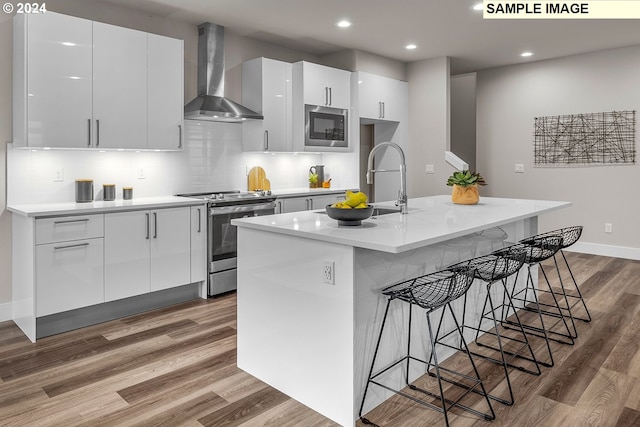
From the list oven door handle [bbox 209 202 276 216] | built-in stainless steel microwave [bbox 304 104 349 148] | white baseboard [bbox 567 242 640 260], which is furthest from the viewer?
white baseboard [bbox 567 242 640 260]

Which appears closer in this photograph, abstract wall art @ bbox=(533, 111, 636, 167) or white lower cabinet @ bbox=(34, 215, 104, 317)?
white lower cabinet @ bbox=(34, 215, 104, 317)

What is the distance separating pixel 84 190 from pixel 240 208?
131 centimetres

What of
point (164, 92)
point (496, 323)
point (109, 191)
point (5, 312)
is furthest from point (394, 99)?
point (5, 312)

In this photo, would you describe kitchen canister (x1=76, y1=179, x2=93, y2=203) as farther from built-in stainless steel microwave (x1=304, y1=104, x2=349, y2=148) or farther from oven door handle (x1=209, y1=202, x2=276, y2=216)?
built-in stainless steel microwave (x1=304, y1=104, x2=349, y2=148)

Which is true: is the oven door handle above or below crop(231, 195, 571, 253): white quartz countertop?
above

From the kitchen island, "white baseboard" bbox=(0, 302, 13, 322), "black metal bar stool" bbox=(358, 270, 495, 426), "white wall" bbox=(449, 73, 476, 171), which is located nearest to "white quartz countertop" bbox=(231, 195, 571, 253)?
the kitchen island

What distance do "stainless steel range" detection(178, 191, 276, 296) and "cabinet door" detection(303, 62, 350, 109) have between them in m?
1.48

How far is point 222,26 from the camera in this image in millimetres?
4832

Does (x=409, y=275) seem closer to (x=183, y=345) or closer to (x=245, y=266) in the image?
(x=245, y=266)

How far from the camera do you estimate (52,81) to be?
347 cm

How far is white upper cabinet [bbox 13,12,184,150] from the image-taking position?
342cm

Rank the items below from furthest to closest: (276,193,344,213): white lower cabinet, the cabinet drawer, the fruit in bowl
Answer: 1. (276,193,344,213): white lower cabinet
2. the cabinet drawer
3. the fruit in bowl

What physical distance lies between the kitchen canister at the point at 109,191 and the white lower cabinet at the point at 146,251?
494 millimetres

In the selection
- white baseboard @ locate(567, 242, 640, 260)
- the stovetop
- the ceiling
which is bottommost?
white baseboard @ locate(567, 242, 640, 260)
